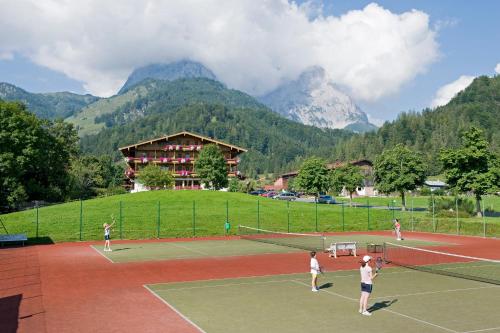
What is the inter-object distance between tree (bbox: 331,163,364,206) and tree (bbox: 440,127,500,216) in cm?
2950

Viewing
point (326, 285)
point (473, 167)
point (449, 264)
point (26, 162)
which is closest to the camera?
point (326, 285)

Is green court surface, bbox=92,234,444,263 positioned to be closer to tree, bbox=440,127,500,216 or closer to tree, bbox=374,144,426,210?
tree, bbox=440,127,500,216

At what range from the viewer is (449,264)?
27828mm

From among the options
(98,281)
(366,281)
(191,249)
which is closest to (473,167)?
(191,249)

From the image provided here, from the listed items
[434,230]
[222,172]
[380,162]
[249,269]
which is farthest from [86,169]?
[249,269]

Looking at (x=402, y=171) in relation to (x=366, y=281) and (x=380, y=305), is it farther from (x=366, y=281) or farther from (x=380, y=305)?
(x=366, y=281)

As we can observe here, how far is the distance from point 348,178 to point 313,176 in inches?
420

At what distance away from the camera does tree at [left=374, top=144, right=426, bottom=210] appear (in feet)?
244

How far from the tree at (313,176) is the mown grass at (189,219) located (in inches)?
662

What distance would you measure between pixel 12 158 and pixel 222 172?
40318 mm

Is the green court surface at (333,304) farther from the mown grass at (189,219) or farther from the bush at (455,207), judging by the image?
the bush at (455,207)

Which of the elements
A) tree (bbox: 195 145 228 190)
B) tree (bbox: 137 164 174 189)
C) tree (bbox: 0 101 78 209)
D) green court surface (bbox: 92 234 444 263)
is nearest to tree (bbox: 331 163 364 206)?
tree (bbox: 195 145 228 190)

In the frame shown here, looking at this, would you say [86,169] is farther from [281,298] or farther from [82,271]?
[281,298]

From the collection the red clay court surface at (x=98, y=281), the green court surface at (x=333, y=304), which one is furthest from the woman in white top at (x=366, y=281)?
the red clay court surface at (x=98, y=281)
